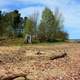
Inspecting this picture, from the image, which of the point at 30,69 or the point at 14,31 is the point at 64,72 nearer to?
the point at 30,69

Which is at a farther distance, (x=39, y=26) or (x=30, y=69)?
(x=39, y=26)

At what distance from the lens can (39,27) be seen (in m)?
→ 62.3

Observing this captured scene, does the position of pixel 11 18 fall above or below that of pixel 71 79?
above

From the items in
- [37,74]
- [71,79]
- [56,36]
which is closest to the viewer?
[71,79]

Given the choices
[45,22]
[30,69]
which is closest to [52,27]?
[45,22]

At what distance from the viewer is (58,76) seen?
1291cm

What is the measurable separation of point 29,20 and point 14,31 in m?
6.17

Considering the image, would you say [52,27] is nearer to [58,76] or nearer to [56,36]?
[56,36]

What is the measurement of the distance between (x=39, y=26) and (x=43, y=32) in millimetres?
1520

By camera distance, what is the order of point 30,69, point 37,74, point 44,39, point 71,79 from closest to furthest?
point 71,79, point 37,74, point 30,69, point 44,39

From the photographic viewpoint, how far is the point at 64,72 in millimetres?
13891

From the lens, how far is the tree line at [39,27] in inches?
2442

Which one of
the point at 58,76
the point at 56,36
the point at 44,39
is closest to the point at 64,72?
the point at 58,76

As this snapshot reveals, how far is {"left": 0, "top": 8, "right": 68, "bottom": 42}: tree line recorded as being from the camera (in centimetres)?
6203
